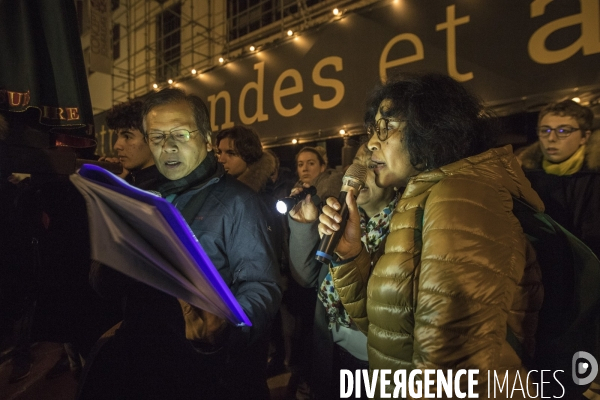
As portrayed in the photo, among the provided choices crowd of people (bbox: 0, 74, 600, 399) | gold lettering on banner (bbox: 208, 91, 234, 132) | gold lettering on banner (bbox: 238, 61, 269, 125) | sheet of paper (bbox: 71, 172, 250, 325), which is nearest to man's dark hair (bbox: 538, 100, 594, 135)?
crowd of people (bbox: 0, 74, 600, 399)

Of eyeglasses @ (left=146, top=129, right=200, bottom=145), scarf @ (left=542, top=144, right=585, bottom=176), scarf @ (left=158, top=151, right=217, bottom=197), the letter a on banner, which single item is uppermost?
the letter a on banner

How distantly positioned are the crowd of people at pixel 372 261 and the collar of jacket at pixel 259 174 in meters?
1.23

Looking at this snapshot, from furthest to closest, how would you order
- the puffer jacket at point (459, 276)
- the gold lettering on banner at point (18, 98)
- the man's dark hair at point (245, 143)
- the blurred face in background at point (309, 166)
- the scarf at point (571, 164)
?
1. the blurred face in background at point (309, 166)
2. the man's dark hair at point (245, 143)
3. the scarf at point (571, 164)
4. the gold lettering on banner at point (18, 98)
5. the puffer jacket at point (459, 276)

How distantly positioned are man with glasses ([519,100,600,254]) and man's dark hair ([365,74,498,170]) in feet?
4.76

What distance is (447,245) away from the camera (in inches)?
37.3

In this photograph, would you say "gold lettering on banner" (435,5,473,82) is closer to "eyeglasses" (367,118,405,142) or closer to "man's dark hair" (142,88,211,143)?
"eyeglasses" (367,118,405,142)

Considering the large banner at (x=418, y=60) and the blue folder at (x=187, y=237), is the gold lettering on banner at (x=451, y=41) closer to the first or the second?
the large banner at (x=418, y=60)

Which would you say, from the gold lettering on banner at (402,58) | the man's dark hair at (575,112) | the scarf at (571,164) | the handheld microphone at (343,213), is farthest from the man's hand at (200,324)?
the gold lettering on banner at (402,58)

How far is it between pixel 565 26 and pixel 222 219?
3436 mm

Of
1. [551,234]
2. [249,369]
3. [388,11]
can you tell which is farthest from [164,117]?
[388,11]

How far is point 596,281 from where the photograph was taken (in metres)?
1.17

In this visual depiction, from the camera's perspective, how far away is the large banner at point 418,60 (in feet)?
9.66

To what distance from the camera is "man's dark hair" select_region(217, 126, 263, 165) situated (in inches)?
123

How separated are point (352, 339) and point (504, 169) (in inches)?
47.9
